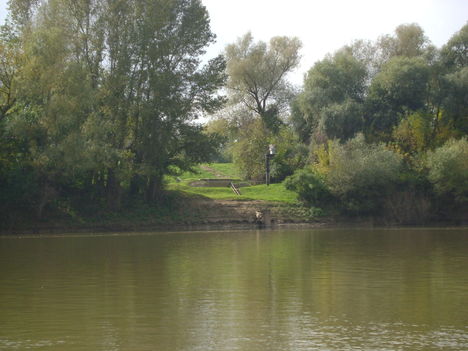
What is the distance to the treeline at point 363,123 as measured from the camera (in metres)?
57.0

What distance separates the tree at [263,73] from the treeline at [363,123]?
0.11 meters

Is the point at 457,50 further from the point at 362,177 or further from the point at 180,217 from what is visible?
the point at 180,217

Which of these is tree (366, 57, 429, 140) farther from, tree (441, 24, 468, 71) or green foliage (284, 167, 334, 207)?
green foliage (284, 167, 334, 207)

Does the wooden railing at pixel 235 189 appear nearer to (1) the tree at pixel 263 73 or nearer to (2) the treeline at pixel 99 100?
(2) the treeline at pixel 99 100

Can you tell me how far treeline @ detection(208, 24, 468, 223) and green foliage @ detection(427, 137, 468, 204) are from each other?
0.08 meters

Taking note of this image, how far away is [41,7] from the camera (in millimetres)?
50406

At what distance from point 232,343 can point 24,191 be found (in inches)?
1442

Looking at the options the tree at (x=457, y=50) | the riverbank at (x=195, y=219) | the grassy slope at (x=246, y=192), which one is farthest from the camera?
the tree at (x=457, y=50)

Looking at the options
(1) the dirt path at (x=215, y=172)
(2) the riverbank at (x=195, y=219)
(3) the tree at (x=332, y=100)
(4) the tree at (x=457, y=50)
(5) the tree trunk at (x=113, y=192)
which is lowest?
(2) the riverbank at (x=195, y=219)

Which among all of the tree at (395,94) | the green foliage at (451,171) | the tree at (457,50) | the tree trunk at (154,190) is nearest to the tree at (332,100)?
the tree at (395,94)

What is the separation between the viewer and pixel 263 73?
79312mm

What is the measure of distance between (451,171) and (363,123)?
36.4 ft

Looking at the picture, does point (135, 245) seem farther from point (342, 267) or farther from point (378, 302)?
point (378, 302)

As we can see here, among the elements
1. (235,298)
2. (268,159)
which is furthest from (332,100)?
(235,298)
